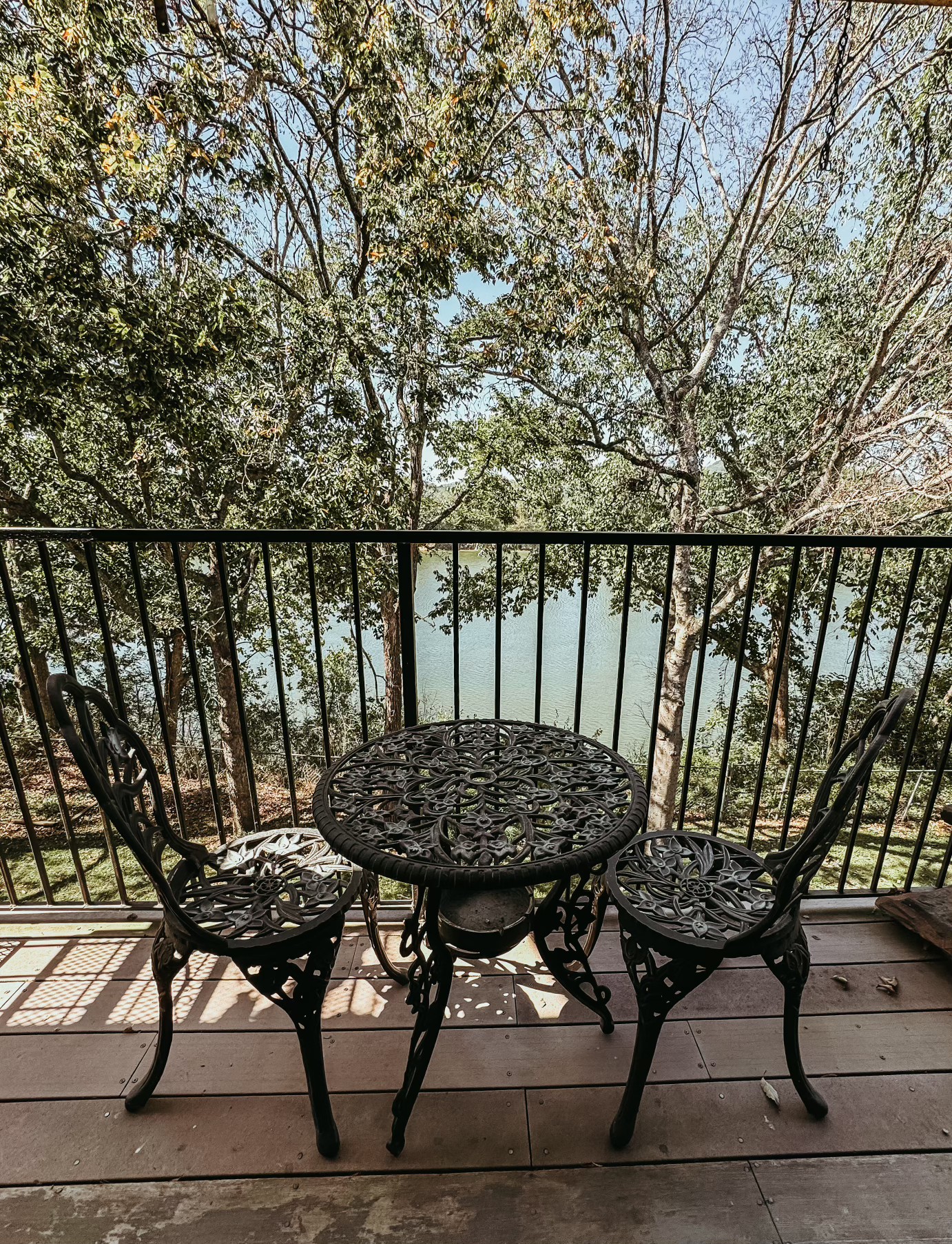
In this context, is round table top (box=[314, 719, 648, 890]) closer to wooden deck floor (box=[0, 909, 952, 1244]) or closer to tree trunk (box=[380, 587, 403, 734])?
wooden deck floor (box=[0, 909, 952, 1244])

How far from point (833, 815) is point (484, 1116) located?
37.0 inches

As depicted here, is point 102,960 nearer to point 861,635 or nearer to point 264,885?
Answer: point 264,885

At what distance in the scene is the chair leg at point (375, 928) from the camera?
58.5 inches

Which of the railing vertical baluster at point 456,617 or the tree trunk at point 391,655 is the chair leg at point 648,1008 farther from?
the tree trunk at point 391,655

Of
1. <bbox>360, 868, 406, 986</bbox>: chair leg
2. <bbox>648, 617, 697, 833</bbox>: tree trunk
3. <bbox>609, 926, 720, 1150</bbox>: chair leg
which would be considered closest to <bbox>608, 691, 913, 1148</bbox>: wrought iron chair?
<bbox>609, 926, 720, 1150</bbox>: chair leg

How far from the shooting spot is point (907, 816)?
8.32 m

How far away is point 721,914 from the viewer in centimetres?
121

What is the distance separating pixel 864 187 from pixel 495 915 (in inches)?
360

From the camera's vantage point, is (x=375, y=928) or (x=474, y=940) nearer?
(x=474, y=940)

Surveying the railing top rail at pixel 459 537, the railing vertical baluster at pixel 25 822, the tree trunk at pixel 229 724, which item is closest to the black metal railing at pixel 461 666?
the tree trunk at pixel 229 724

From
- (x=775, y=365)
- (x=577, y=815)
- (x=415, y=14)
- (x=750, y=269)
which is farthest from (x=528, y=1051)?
(x=775, y=365)

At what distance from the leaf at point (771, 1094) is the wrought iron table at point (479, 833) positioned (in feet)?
1.12

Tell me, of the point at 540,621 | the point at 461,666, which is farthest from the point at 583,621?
the point at 461,666

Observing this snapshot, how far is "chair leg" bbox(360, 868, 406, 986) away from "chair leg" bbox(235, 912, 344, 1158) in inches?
10.8
